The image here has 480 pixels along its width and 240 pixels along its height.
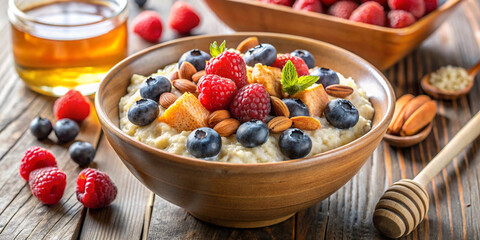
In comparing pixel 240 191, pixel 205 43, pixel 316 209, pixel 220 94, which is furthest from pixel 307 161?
pixel 205 43

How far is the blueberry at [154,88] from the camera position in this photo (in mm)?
1881

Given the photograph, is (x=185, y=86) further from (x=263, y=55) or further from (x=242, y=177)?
(x=242, y=177)

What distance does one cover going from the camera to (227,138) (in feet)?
5.72

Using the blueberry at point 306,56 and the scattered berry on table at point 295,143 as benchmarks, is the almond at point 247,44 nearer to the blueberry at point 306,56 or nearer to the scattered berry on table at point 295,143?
the blueberry at point 306,56

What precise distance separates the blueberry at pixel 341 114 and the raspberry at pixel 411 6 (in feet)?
4.08

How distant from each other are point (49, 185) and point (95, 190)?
0.61 ft

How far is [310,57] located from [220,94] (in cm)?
55

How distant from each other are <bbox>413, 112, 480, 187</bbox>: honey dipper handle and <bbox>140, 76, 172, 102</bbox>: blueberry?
1033 mm

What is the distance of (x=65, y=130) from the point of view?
2.36m

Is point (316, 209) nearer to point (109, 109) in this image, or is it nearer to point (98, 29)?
point (109, 109)

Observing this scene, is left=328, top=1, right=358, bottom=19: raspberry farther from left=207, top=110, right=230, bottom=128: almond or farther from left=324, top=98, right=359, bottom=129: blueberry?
left=207, top=110, right=230, bottom=128: almond

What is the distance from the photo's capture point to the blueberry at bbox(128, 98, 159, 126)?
177 centimetres

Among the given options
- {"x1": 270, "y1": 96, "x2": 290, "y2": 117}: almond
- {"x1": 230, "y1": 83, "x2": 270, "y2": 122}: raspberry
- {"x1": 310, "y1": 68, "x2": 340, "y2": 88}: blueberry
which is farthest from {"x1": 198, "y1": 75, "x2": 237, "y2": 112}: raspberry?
{"x1": 310, "y1": 68, "x2": 340, "y2": 88}: blueberry

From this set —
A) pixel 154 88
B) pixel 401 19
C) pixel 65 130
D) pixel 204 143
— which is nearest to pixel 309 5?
pixel 401 19
